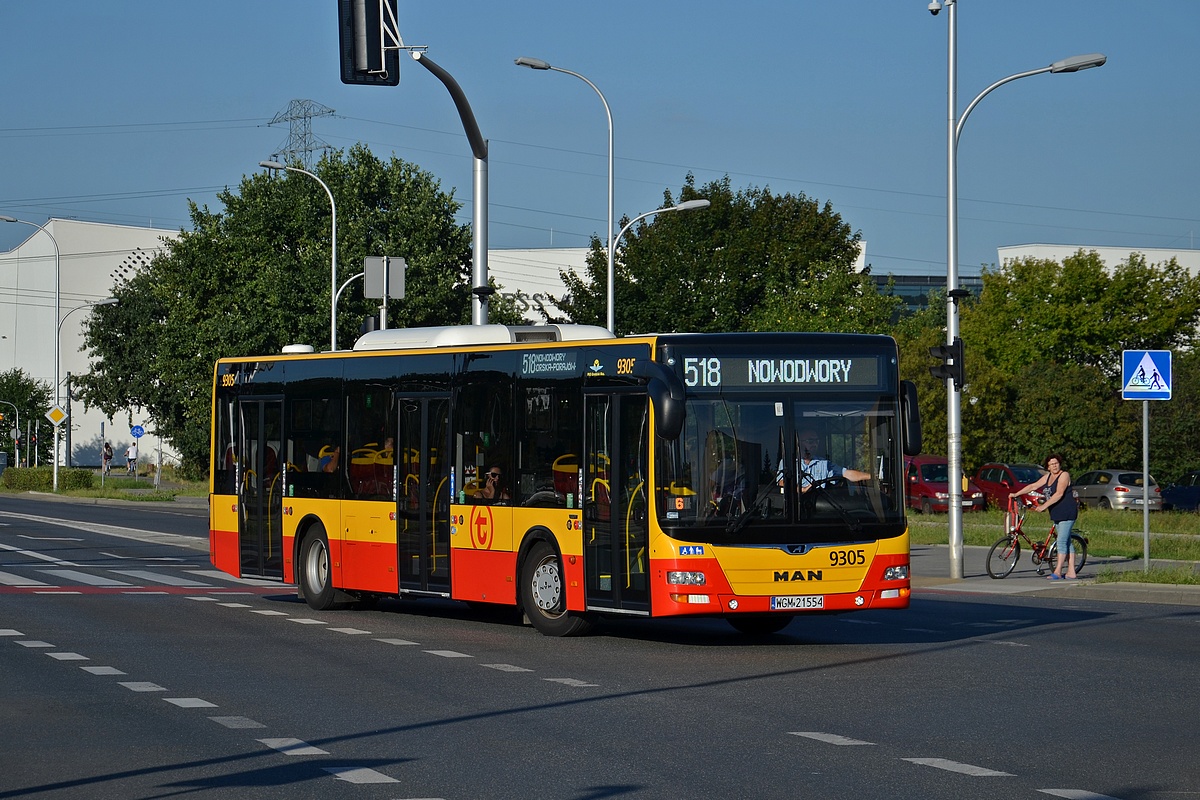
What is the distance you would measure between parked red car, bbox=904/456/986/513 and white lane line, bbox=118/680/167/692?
37.0 metres

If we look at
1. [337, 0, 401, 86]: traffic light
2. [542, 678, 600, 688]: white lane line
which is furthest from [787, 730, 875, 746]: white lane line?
[337, 0, 401, 86]: traffic light

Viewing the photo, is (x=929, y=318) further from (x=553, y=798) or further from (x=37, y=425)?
(x=553, y=798)

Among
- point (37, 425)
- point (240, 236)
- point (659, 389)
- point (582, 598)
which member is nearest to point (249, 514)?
point (582, 598)

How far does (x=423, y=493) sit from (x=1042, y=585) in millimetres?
9655

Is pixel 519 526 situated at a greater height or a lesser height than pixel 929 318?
lesser

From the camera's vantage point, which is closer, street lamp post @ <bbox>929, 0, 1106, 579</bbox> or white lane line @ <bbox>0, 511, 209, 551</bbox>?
street lamp post @ <bbox>929, 0, 1106, 579</bbox>

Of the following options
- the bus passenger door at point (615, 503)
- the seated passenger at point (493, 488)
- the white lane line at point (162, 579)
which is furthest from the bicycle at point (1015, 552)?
the white lane line at point (162, 579)

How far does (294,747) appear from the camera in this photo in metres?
9.46

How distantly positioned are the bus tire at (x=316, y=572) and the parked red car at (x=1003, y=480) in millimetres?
32621

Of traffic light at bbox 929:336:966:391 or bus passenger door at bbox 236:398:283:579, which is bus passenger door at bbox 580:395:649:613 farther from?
traffic light at bbox 929:336:966:391

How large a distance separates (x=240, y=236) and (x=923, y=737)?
5132 centimetres

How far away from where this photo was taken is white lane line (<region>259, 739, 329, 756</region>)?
364 inches

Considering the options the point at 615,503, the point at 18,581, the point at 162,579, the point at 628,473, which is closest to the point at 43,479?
the point at 162,579

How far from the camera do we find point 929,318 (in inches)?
4058
